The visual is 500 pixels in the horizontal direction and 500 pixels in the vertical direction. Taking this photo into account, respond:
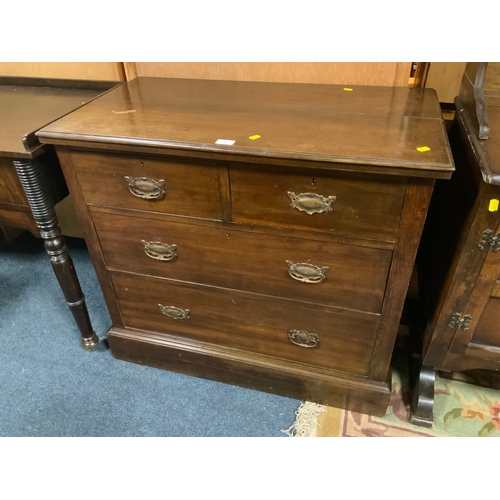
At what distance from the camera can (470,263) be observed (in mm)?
1019

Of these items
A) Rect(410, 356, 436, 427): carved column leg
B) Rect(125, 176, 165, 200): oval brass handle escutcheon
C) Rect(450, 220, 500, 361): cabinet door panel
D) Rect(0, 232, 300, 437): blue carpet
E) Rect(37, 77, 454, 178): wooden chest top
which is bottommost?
Rect(0, 232, 300, 437): blue carpet

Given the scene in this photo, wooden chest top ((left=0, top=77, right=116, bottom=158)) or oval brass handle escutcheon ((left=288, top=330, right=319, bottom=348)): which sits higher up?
wooden chest top ((left=0, top=77, right=116, bottom=158))

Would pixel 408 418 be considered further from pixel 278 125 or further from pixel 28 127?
pixel 28 127

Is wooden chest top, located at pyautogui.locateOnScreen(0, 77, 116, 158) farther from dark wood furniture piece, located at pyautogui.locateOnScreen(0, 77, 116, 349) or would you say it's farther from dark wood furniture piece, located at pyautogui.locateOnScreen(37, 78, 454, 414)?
dark wood furniture piece, located at pyautogui.locateOnScreen(37, 78, 454, 414)

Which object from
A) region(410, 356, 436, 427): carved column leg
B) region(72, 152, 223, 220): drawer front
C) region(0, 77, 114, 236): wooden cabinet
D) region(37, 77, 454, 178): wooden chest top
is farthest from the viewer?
region(410, 356, 436, 427): carved column leg

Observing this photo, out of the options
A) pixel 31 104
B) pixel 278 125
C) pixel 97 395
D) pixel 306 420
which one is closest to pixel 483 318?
pixel 306 420

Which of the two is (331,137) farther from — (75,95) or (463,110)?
(75,95)

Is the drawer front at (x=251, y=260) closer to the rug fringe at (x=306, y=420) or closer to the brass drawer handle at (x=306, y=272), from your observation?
the brass drawer handle at (x=306, y=272)

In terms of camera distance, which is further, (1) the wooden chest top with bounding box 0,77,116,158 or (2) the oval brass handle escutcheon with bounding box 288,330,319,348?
(2) the oval brass handle escutcheon with bounding box 288,330,319,348

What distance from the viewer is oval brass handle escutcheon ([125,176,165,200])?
3.63 feet

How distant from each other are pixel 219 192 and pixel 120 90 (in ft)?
1.87

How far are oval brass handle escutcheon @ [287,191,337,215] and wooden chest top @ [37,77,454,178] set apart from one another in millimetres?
87

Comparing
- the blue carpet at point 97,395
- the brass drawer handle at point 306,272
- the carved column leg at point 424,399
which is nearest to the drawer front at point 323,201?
the brass drawer handle at point 306,272

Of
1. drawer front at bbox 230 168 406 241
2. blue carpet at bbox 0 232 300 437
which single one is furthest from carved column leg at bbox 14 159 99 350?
drawer front at bbox 230 168 406 241
